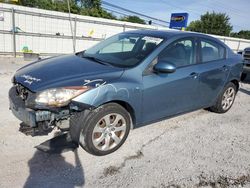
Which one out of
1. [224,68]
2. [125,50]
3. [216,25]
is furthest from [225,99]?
[216,25]

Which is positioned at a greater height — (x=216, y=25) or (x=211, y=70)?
(x=216, y=25)

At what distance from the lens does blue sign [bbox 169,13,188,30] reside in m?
16.5

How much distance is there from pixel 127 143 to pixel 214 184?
4.30 ft

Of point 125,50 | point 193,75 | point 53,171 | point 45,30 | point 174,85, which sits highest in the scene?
point 45,30

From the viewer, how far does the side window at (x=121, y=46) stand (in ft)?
13.8

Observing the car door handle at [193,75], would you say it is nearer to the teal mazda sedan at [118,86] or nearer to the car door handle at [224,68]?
the teal mazda sedan at [118,86]

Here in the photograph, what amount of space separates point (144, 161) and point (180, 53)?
6.24ft

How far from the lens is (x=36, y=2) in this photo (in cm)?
3794

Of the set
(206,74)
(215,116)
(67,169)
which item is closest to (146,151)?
(67,169)

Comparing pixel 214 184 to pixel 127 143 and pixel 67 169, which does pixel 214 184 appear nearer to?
pixel 127 143

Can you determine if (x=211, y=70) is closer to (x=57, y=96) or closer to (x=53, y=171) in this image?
(x=57, y=96)

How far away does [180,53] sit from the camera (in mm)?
3949

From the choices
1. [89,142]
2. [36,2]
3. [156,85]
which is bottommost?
[89,142]

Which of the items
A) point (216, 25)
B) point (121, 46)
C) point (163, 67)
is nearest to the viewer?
point (163, 67)
